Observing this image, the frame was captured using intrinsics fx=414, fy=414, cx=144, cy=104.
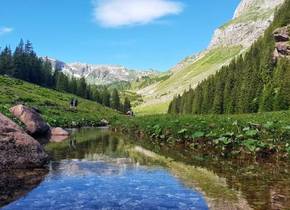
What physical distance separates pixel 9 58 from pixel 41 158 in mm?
167766

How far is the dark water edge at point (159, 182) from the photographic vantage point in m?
13.5

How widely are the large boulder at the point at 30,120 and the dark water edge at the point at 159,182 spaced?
15605 millimetres

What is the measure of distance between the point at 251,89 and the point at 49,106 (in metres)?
52.8

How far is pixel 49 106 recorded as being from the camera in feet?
352

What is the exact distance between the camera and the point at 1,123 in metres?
21.0

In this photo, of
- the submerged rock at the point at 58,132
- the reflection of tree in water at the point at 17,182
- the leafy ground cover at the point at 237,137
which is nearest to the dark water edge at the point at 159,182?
the reflection of tree in water at the point at 17,182

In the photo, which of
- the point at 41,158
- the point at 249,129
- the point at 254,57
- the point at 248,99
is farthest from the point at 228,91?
the point at 41,158

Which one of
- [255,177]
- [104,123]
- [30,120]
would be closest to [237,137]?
[255,177]

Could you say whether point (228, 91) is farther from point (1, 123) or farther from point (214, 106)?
point (1, 123)

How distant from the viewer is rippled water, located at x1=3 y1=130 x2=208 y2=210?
13180 mm

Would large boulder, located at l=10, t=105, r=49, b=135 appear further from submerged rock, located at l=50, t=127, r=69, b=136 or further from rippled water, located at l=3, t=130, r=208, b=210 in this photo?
Answer: rippled water, located at l=3, t=130, r=208, b=210

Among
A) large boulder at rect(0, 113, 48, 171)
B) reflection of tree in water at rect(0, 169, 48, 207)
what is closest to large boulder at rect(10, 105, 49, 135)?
large boulder at rect(0, 113, 48, 171)

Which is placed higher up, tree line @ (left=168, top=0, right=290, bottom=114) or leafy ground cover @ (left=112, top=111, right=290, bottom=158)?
tree line @ (left=168, top=0, right=290, bottom=114)

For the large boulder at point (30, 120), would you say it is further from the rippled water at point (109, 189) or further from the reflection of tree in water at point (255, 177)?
the rippled water at point (109, 189)
